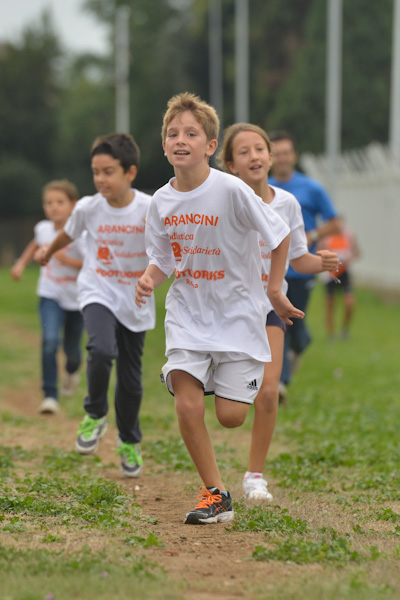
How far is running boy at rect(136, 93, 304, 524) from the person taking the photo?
530cm

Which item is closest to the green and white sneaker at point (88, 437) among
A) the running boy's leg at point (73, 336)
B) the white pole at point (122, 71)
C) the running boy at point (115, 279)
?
the running boy at point (115, 279)

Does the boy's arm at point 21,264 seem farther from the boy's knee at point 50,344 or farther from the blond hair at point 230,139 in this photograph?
the blond hair at point 230,139

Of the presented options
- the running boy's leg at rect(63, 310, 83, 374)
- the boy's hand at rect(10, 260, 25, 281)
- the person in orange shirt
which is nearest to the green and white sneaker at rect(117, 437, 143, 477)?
the boy's hand at rect(10, 260, 25, 281)

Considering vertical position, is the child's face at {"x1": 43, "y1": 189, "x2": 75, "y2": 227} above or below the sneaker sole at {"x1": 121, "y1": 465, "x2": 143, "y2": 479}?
above

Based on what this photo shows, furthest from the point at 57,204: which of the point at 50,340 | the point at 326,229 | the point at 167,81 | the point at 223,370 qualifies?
the point at 167,81

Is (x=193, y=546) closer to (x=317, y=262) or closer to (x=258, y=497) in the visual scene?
(x=258, y=497)

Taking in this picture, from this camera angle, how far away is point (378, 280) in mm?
26469

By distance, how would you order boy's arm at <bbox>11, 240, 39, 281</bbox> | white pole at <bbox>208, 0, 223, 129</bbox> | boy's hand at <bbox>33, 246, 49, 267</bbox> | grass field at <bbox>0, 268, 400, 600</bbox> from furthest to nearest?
1. white pole at <bbox>208, 0, 223, 129</bbox>
2. boy's arm at <bbox>11, 240, 39, 281</bbox>
3. boy's hand at <bbox>33, 246, 49, 267</bbox>
4. grass field at <bbox>0, 268, 400, 600</bbox>

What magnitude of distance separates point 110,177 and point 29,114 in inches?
1856

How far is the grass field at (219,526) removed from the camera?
403 centimetres

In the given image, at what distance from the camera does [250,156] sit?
617cm

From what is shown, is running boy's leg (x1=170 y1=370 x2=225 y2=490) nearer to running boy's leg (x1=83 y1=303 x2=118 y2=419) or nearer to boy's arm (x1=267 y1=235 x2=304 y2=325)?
boy's arm (x1=267 y1=235 x2=304 y2=325)

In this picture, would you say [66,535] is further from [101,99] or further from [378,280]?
[101,99]

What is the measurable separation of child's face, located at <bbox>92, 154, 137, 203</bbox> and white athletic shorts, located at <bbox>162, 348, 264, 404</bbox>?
1683 mm
